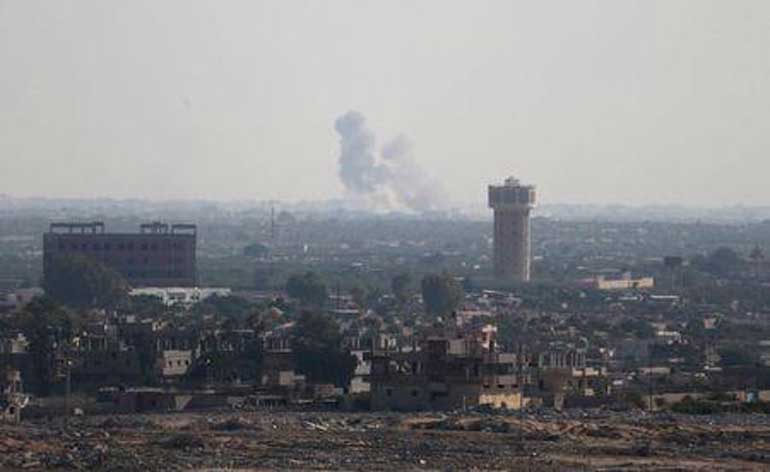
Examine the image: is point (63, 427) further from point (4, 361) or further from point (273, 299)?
point (273, 299)

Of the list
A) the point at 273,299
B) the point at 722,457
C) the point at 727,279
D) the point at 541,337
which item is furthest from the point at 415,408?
the point at 727,279

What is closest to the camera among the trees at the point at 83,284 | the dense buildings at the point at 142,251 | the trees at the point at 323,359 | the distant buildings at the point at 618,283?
the trees at the point at 323,359

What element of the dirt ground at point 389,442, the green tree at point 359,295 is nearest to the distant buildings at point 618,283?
the green tree at point 359,295

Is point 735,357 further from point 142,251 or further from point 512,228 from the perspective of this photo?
point 512,228

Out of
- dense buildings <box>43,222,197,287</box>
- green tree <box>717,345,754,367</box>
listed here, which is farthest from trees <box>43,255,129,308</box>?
green tree <box>717,345,754,367</box>

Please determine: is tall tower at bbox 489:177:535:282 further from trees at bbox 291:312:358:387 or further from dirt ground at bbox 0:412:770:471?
dirt ground at bbox 0:412:770:471

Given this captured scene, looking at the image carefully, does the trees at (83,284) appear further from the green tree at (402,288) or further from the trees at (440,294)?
the green tree at (402,288)
